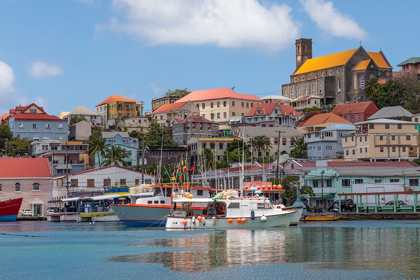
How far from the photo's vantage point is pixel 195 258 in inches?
1820

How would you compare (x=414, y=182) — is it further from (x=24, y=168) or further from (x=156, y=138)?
(x=156, y=138)

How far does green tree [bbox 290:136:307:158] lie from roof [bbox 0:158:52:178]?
52.1 meters

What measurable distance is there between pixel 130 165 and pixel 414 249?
93406 millimetres

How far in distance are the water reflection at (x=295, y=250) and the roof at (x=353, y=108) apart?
104723 mm

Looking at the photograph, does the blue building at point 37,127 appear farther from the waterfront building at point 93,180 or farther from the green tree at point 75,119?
the waterfront building at point 93,180

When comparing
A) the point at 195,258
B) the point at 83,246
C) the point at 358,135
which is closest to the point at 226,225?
the point at 83,246

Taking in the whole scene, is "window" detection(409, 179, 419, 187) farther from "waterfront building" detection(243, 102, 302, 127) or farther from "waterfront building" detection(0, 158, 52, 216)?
"waterfront building" detection(243, 102, 302, 127)

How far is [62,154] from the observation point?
132500 millimetres

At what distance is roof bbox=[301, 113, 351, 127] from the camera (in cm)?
15938

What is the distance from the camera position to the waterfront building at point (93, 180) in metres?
110

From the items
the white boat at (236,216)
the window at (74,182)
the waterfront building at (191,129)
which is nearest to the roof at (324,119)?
the waterfront building at (191,129)

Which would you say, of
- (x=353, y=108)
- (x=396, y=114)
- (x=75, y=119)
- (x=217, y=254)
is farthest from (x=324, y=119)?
(x=217, y=254)

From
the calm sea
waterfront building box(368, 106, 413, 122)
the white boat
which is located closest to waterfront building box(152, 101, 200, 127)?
waterfront building box(368, 106, 413, 122)

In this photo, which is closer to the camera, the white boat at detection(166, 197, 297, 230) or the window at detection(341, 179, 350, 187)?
the white boat at detection(166, 197, 297, 230)
